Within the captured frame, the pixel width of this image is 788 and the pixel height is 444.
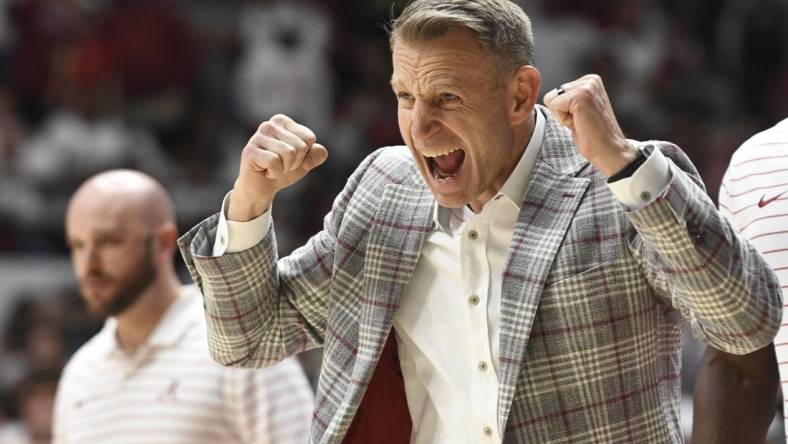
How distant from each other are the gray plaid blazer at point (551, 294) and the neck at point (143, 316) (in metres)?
1.84

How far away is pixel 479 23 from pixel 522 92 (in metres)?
0.16

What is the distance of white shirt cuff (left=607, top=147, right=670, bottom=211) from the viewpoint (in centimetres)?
229

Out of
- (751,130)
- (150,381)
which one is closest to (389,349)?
(150,381)

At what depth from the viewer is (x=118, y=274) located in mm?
4555

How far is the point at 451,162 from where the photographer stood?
8.61 feet

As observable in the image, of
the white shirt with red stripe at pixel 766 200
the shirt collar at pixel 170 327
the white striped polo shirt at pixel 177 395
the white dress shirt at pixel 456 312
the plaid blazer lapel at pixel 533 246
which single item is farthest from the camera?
the shirt collar at pixel 170 327

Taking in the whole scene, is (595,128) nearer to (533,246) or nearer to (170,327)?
(533,246)

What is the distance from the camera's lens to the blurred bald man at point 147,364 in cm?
423

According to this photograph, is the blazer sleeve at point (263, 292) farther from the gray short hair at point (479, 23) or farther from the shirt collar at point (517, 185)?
the gray short hair at point (479, 23)

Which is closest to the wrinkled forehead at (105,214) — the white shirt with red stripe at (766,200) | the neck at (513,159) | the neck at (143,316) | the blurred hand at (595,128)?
the neck at (143,316)

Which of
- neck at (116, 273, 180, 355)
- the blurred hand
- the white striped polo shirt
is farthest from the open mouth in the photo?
neck at (116, 273, 180, 355)

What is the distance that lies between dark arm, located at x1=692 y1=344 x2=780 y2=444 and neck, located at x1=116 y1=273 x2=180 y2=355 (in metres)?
2.16

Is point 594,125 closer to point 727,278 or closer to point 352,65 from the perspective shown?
point 727,278

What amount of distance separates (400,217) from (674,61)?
21.3 ft
